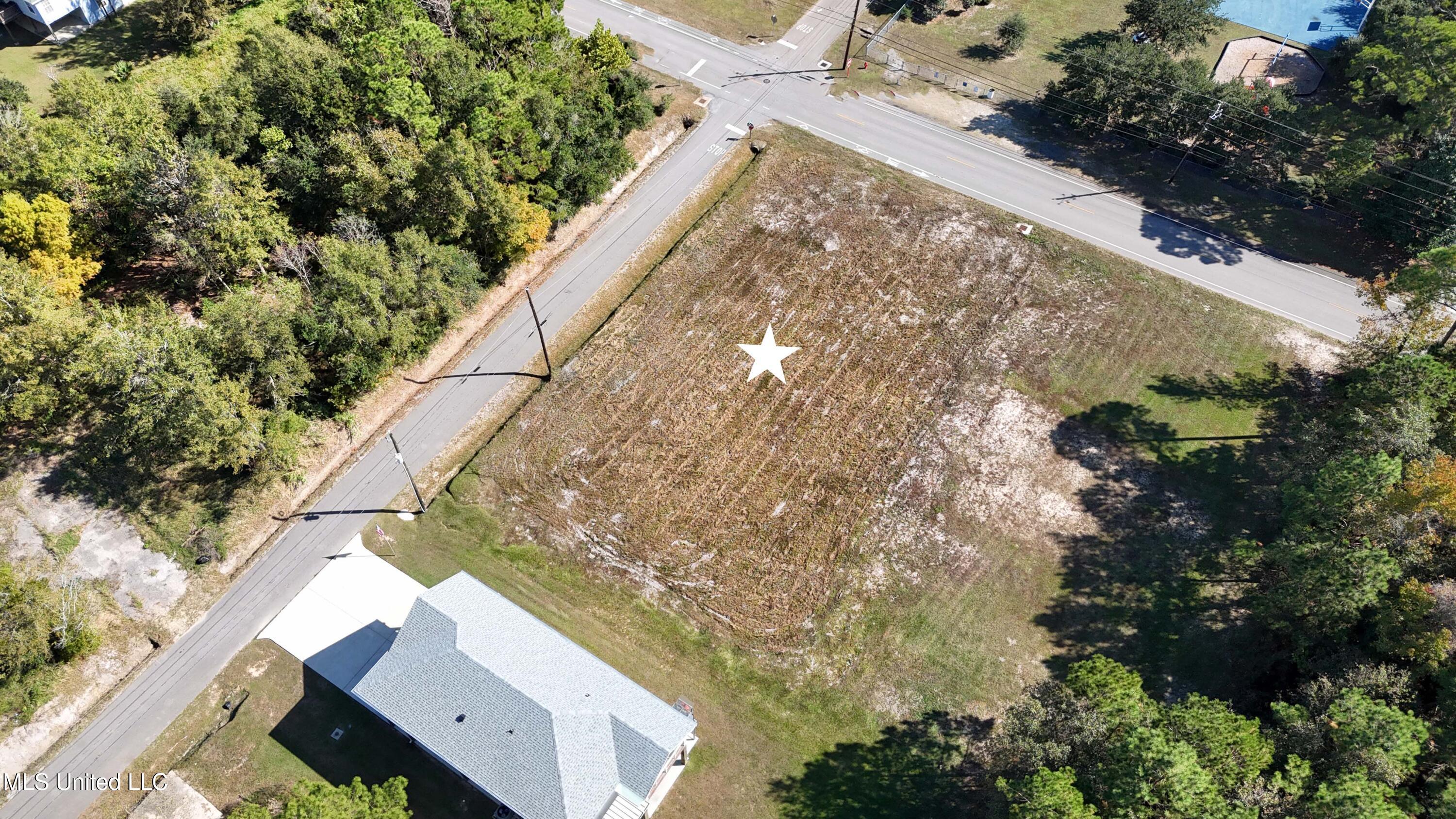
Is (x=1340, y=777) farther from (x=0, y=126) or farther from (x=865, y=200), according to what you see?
(x=0, y=126)

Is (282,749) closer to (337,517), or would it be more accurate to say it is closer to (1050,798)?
(337,517)

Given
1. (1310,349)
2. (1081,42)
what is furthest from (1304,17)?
(1310,349)

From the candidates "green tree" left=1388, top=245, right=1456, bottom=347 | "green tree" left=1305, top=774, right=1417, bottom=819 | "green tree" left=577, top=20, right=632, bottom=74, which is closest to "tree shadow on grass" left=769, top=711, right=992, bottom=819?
"green tree" left=1305, top=774, right=1417, bottom=819

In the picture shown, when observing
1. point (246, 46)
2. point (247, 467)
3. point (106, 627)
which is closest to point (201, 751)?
point (106, 627)

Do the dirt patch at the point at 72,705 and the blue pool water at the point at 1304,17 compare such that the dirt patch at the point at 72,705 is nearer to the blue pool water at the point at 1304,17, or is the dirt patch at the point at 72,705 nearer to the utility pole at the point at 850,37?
the utility pole at the point at 850,37

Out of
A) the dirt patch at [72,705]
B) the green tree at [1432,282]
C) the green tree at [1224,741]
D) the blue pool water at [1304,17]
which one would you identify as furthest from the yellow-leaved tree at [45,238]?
the blue pool water at [1304,17]

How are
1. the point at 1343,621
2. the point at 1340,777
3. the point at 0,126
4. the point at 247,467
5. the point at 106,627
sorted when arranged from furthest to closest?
the point at 0,126 → the point at 247,467 → the point at 106,627 → the point at 1343,621 → the point at 1340,777

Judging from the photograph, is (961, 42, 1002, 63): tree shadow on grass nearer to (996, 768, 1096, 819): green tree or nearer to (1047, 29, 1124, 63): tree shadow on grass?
(1047, 29, 1124, 63): tree shadow on grass
